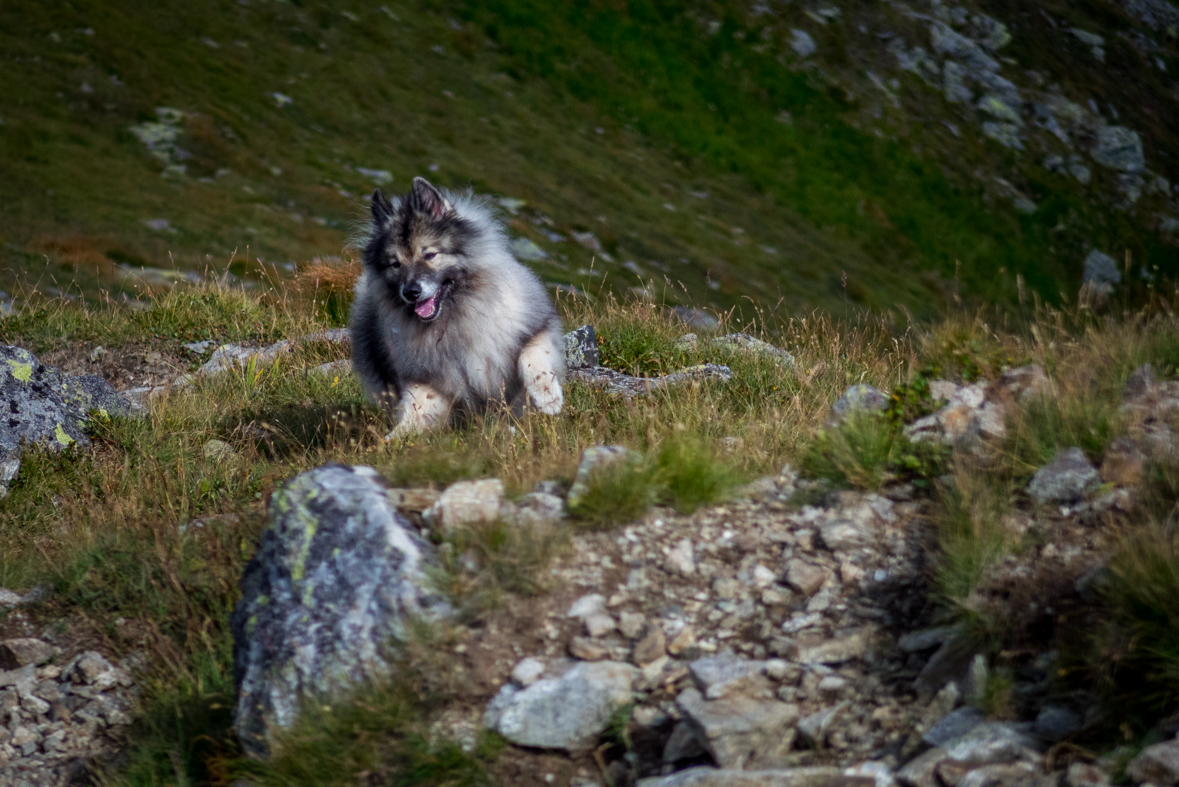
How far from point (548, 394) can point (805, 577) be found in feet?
12.5

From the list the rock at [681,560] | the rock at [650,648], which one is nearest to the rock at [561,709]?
the rock at [650,648]

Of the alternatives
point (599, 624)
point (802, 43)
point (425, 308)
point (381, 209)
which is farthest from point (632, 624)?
point (802, 43)

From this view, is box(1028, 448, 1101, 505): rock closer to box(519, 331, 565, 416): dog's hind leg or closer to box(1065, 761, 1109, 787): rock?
box(1065, 761, 1109, 787): rock

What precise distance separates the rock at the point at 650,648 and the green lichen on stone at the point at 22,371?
7.15m

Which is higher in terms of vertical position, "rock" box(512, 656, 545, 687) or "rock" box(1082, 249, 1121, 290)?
"rock" box(512, 656, 545, 687)

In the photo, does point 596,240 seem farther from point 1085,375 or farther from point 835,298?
point 1085,375

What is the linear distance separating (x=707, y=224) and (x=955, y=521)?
5209cm

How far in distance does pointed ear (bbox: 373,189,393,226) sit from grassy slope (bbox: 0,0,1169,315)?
28.4m

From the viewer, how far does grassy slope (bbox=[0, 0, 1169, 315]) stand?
40938mm

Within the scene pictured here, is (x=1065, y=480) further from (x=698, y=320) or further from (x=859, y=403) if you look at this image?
(x=698, y=320)

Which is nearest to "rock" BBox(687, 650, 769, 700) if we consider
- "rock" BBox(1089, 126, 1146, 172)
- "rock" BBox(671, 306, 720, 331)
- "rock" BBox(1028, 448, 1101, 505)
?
"rock" BBox(1028, 448, 1101, 505)

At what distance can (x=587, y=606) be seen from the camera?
4.03 meters

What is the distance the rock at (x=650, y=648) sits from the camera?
3820 mm

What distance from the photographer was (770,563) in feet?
14.0
